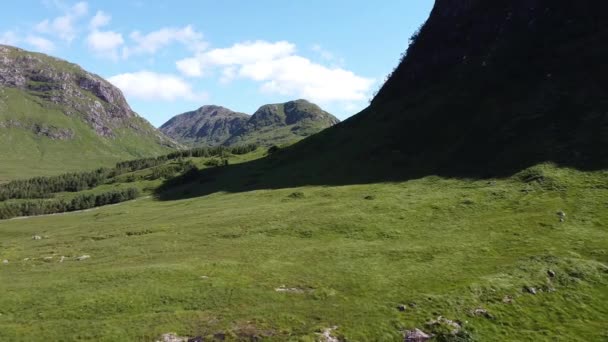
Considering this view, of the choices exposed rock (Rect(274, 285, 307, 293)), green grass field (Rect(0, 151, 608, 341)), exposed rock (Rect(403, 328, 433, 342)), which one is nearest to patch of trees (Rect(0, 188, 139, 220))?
green grass field (Rect(0, 151, 608, 341))

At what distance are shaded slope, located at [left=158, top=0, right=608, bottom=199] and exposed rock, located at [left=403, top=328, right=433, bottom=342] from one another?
5871cm

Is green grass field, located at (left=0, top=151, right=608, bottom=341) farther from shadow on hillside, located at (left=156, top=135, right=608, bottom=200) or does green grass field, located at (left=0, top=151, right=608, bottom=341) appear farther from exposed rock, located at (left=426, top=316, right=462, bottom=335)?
shadow on hillside, located at (left=156, top=135, right=608, bottom=200)

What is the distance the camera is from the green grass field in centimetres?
3959

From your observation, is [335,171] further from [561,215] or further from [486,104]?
[561,215]

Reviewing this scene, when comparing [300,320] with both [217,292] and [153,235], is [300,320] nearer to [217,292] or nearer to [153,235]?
[217,292]

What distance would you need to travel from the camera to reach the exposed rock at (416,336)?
123ft

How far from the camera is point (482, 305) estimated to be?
42500 mm

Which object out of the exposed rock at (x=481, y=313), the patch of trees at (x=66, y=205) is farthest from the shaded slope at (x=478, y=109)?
the exposed rock at (x=481, y=313)

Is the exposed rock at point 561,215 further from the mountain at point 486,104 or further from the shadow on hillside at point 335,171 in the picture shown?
the mountain at point 486,104

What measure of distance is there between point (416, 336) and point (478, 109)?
9719 cm

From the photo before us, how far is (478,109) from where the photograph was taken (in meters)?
122

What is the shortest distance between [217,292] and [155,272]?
1041cm

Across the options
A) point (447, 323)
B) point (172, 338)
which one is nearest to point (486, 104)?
point (447, 323)

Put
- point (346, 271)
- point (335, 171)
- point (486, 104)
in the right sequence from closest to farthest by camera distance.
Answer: point (346, 271) → point (486, 104) → point (335, 171)
